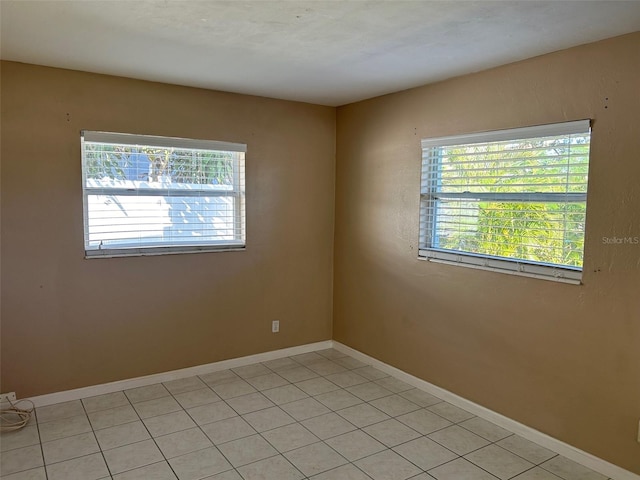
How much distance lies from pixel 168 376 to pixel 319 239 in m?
1.79

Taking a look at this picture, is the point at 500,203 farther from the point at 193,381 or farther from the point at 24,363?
the point at 24,363

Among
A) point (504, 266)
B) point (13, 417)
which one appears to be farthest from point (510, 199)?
point (13, 417)

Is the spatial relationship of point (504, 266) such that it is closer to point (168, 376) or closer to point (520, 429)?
point (520, 429)

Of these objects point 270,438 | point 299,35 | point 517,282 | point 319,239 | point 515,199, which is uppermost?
point 299,35

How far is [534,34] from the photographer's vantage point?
2375 mm

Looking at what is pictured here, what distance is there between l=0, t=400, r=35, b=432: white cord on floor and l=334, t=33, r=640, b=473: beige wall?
8.53ft

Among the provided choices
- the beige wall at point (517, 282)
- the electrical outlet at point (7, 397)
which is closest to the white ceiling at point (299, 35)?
the beige wall at point (517, 282)

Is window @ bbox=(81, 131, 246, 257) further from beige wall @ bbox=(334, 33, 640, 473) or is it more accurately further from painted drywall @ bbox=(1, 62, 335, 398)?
beige wall @ bbox=(334, 33, 640, 473)

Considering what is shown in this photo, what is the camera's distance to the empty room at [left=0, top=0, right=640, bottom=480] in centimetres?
244

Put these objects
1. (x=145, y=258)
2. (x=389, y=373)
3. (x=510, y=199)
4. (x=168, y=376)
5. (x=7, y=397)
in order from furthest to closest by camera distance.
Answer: (x=389, y=373) < (x=168, y=376) < (x=145, y=258) < (x=7, y=397) < (x=510, y=199)

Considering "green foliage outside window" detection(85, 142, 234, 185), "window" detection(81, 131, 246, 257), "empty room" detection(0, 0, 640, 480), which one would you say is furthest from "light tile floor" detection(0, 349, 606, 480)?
"green foliage outside window" detection(85, 142, 234, 185)

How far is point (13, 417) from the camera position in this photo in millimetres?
3057

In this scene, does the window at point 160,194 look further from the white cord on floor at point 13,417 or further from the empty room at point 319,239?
the white cord on floor at point 13,417

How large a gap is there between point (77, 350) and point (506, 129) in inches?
130
